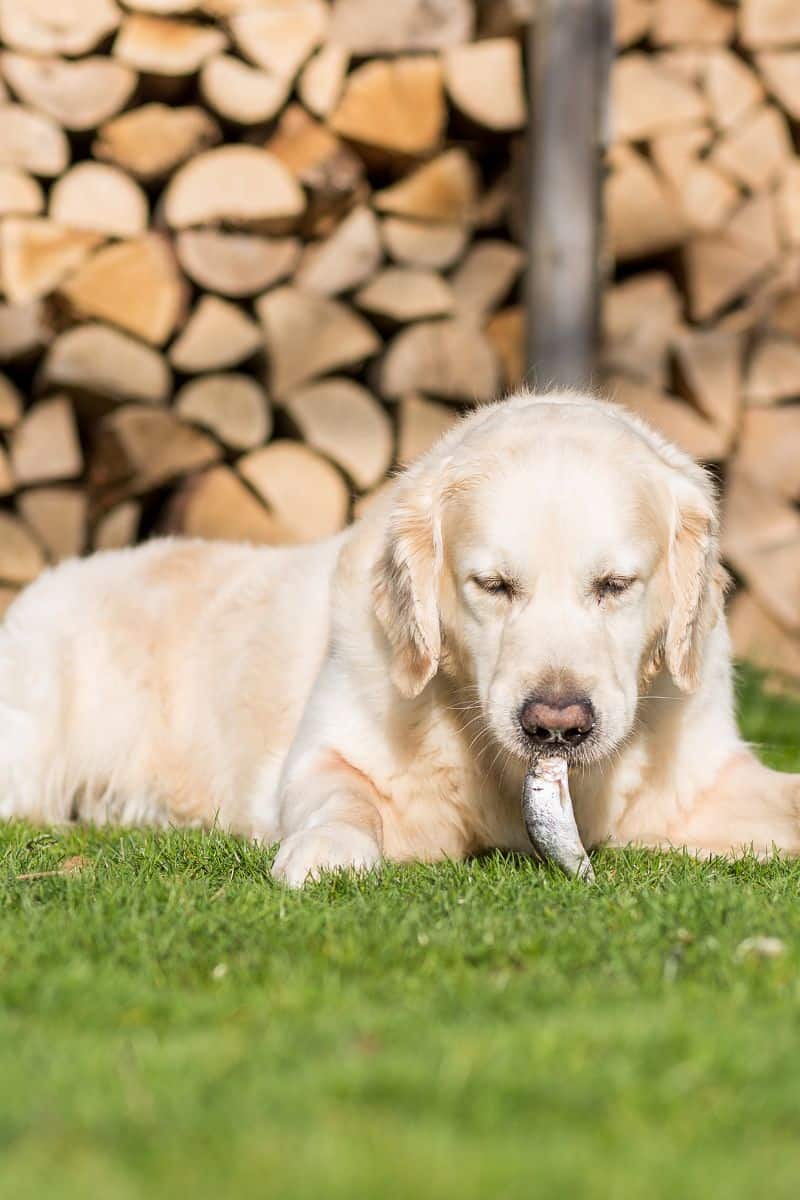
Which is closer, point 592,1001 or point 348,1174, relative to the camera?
point 348,1174

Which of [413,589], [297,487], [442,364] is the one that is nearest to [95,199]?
[297,487]

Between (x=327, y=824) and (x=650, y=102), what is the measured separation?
4.87 metres

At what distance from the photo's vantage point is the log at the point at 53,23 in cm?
605

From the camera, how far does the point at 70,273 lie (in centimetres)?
609

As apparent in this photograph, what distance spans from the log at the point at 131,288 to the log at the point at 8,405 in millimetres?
419

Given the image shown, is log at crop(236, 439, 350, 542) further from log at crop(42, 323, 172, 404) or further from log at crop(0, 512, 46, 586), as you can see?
log at crop(0, 512, 46, 586)

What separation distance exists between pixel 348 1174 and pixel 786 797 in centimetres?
220

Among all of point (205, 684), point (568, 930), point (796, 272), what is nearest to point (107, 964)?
point (568, 930)

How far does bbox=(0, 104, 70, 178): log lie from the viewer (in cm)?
609

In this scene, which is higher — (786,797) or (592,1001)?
(592,1001)

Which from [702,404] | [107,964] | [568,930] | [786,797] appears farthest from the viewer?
[702,404]

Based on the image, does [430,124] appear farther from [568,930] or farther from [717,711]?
[568,930]

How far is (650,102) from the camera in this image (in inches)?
272

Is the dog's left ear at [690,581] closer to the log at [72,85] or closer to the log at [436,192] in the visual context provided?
the log at [436,192]
